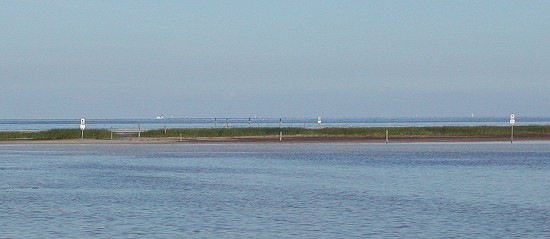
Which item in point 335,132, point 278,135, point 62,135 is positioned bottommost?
point 62,135

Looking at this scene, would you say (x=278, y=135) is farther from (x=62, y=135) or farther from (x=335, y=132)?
(x=62, y=135)

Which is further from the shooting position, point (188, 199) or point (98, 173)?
point (98, 173)

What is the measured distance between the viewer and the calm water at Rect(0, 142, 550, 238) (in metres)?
24.5

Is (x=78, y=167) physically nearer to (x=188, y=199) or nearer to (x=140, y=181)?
(x=140, y=181)

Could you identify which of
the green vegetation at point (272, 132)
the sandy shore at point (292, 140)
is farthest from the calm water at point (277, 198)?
the green vegetation at point (272, 132)

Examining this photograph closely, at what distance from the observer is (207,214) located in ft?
92.3

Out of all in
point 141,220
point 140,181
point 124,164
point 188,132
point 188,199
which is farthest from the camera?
point 188,132

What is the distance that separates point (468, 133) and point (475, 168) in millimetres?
60407

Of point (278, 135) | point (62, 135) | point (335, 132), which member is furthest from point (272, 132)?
point (62, 135)

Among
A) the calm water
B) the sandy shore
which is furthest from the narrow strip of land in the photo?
the calm water

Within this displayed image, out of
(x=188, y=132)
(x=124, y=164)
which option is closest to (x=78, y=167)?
(x=124, y=164)

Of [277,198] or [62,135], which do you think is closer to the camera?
[277,198]

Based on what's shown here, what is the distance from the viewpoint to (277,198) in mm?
33156

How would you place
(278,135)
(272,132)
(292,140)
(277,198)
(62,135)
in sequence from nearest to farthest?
(277,198) < (292,140) < (62,135) < (278,135) < (272,132)
